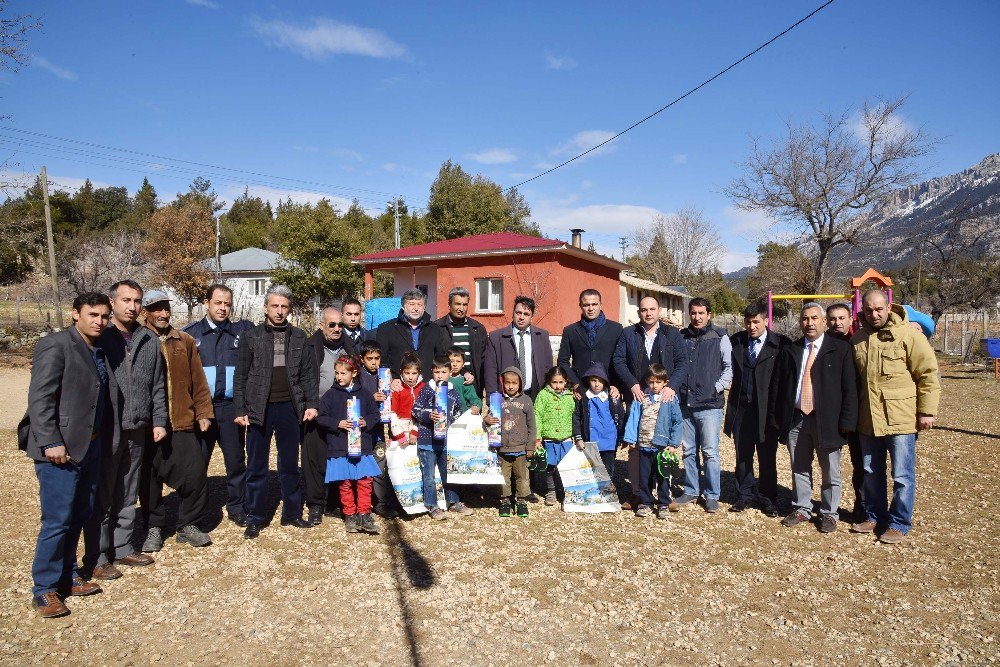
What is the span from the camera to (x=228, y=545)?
4.93 metres

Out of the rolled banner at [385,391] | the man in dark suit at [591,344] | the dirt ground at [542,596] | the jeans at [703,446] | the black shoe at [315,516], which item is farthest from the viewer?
the man in dark suit at [591,344]

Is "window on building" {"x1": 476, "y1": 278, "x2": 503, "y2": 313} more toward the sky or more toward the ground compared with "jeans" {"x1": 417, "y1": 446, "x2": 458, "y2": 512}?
more toward the sky

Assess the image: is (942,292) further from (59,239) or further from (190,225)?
(59,239)

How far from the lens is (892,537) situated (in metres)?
4.93

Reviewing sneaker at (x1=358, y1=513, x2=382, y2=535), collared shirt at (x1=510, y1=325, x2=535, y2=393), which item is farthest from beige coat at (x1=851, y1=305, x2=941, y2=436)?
sneaker at (x1=358, y1=513, x2=382, y2=535)

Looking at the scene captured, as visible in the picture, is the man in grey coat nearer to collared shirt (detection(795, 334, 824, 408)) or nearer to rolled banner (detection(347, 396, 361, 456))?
rolled banner (detection(347, 396, 361, 456))

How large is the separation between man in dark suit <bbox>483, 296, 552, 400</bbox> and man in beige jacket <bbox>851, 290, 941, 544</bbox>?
2742 mm

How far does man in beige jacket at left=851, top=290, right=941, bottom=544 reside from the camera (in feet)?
15.8

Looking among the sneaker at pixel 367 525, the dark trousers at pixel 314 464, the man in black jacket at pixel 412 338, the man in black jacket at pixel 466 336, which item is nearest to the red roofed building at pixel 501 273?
the man in black jacket at pixel 466 336

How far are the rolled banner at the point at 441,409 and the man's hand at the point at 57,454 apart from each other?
277 centimetres

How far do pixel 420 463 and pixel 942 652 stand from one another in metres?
3.97

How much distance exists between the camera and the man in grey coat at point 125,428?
4203mm

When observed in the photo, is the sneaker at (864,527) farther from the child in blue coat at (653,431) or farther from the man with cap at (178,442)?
the man with cap at (178,442)

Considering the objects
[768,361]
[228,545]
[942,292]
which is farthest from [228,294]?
[942,292]
